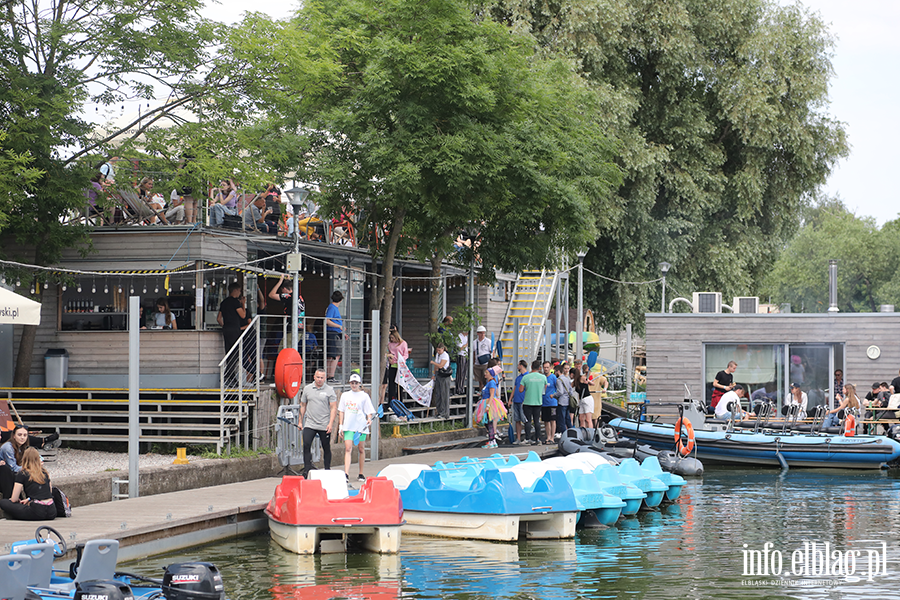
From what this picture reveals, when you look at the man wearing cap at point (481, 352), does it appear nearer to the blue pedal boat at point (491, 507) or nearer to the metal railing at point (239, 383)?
the metal railing at point (239, 383)

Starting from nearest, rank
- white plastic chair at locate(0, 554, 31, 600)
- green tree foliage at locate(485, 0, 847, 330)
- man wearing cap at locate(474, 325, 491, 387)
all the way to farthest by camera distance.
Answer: white plastic chair at locate(0, 554, 31, 600)
man wearing cap at locate(474, 325, 491, 387)
green tree foliage at locate(485, 0, 847, 330)

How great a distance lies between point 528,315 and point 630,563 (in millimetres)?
20363

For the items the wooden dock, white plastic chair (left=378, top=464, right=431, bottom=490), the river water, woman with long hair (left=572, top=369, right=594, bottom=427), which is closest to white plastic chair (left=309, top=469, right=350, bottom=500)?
the river water

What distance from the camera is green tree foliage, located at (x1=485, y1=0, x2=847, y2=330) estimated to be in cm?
3609

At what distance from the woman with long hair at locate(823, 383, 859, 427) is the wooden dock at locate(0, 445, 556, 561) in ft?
46.3

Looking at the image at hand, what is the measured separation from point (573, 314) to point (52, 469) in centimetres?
3475

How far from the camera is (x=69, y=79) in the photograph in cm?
1872

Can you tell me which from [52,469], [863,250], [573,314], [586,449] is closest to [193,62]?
[52,469]

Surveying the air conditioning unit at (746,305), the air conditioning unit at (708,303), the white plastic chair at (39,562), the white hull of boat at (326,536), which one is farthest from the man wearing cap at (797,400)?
the white plastic chair at (39,562)

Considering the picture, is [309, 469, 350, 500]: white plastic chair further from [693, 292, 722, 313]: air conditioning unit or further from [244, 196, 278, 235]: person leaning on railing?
[693, 292, 722, 313]: air conditioning unit

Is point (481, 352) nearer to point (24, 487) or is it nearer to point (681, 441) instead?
point (681, 441)

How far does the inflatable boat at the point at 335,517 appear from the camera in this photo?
13.7 metres

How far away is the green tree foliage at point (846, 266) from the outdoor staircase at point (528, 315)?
41516 millimetres

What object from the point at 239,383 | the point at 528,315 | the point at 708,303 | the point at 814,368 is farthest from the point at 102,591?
the point at 528,315
